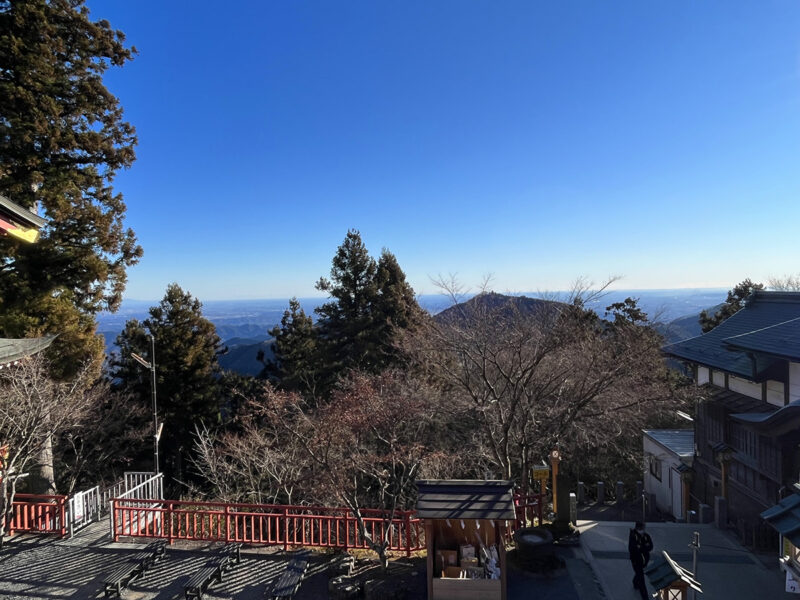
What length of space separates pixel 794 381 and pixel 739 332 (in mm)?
3819

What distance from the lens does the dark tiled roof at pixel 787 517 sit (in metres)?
3.85

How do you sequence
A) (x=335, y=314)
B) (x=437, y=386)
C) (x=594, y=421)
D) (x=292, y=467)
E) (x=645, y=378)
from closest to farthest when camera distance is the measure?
(x=594, y=421)
(x=292, y=467)
(x=645, y=378)
(x=437, y=386)
(x=335, y=314)

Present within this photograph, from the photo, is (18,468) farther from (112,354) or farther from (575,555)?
(575,555)

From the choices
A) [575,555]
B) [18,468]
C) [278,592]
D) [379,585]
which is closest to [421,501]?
[379,585]

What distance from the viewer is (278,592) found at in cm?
732

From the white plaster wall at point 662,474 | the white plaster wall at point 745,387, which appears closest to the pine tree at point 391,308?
the white plaster wall at point 662,474

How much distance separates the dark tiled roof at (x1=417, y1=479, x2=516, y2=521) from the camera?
23.0 ft

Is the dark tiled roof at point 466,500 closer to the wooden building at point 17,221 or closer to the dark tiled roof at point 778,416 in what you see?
the dark tiled roof at point 778,416

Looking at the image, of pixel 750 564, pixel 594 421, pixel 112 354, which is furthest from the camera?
pixel 112 354

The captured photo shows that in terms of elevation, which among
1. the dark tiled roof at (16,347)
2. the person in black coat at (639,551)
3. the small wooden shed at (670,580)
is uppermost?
the dark tiled roof at (16,347)

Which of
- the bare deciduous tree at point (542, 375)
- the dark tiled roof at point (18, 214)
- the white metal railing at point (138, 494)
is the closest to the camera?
the dark tiled roof at point (18, 214)

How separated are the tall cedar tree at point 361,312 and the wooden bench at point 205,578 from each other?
14084 millimetres

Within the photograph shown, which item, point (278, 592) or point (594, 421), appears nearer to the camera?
point (278, 592)

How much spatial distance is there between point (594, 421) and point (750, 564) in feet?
13.4
